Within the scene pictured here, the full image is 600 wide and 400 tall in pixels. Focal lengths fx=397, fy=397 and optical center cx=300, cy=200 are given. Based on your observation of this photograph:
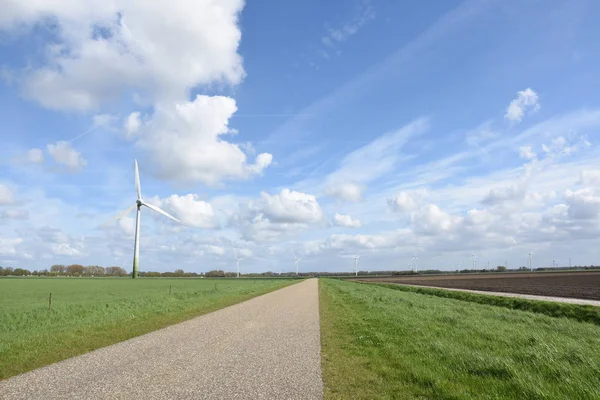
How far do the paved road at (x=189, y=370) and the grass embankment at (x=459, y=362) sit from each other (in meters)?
0.86

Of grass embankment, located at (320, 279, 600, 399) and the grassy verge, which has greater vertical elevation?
grass embankment, located at (320, 279, 600, 399)

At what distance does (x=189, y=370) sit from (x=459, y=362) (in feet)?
24.5

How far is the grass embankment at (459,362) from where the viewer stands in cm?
864

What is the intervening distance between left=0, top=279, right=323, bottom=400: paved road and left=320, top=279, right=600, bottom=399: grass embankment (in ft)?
2.83

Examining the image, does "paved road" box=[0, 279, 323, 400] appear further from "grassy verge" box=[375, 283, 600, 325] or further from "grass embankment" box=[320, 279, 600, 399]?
"grassy verge" box=[375, 283, 600, 325]

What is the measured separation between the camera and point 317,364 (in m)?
11.5

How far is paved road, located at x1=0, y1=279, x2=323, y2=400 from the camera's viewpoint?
29.1 ft

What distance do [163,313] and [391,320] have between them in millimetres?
15075

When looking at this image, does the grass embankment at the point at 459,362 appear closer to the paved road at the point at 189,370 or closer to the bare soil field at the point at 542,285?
the paved road at the point at 189,370

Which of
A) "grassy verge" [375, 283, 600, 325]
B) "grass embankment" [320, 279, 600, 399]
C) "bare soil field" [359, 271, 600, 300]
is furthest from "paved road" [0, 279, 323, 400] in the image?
"bare soil field" [359, 271, 600, 300]

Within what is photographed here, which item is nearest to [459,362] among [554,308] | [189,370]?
[189,370]

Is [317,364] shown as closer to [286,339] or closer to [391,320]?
[286,339]

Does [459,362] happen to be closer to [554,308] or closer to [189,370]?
[189,370]

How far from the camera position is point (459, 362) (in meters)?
11.1
